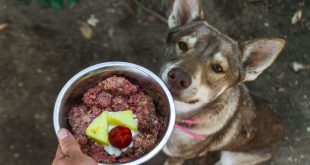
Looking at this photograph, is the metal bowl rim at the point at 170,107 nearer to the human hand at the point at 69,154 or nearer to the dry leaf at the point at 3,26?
the human hand at the point at 69,154

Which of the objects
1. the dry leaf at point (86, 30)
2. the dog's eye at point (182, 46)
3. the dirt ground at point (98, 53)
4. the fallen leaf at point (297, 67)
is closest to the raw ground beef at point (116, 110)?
the dog's eye at point (182, 46)

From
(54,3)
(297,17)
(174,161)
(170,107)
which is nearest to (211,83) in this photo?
(170,107)

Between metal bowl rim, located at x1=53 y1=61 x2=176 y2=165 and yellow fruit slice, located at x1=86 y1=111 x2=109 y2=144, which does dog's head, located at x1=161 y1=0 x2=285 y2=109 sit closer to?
metal bowl rim, located at x1=53 y1=61 x2=176 y2=165

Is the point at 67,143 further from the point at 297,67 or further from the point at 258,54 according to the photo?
the point at 297,67

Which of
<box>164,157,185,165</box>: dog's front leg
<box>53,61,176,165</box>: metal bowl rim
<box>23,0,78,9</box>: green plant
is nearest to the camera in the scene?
<box>53,61,176,165</box>: metal bowl rim

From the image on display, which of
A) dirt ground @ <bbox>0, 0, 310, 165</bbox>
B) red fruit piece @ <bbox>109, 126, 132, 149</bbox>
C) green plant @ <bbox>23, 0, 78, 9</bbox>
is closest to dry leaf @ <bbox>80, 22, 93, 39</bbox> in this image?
dirt ground @ <bbox>0, 0, 310, 165</bbox>

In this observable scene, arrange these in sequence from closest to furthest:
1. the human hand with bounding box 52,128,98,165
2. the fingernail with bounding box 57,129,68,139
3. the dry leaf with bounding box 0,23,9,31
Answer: the human hand with bounding box 52,128,98,165, the fingernail with bounding box 57,129,68,139, the dry leaf with bounding box 0,23,9,31
